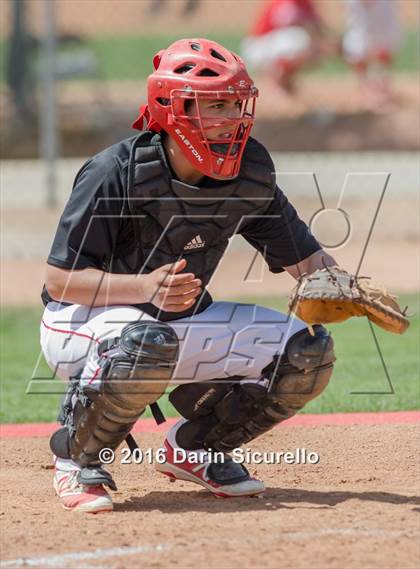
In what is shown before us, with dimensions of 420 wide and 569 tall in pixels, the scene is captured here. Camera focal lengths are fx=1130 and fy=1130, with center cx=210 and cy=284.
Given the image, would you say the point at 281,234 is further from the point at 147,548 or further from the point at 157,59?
the point at 147,548

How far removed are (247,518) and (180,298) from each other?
81 cm

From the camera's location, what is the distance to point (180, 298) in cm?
400

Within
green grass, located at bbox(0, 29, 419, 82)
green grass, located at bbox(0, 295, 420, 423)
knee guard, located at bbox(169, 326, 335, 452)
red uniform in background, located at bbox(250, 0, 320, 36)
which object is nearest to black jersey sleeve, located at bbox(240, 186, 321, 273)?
knee guard, located at bbox(169, 326, 335, 452)

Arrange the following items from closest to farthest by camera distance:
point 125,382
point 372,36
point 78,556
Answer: point 78,556 → point 125,382 → point 372,36

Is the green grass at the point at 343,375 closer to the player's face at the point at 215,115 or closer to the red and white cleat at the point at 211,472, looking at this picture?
the red and white cleat at the point at 211,472

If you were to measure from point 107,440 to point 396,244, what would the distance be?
8887 mm

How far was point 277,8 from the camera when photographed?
18.8 metres

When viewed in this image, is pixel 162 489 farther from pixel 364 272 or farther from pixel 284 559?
pixel 364 272

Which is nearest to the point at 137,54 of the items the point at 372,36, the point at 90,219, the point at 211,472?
the point at 372,36

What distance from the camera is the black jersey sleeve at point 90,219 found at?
4.05 metres

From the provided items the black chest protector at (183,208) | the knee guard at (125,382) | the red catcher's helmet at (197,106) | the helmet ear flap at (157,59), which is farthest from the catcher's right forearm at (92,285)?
the helmet ear flap at (157,59)

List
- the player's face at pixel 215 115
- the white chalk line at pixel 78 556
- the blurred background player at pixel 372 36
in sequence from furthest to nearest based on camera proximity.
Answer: the blurred background player at pixel 372 36 → the player's face at pixel 215 115 → the white chalk line at pixel 78 556

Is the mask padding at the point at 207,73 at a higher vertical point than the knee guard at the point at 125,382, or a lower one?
higher

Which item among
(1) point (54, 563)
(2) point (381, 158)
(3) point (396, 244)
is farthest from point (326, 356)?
(2) point (381, 158)
